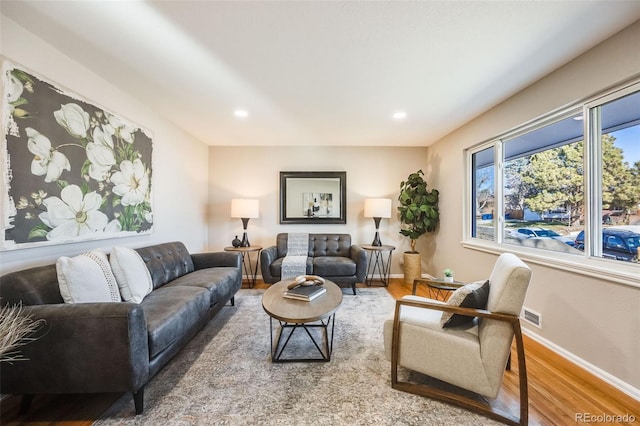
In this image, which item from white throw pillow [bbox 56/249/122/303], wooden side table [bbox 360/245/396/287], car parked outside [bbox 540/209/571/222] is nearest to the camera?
white throw pillow [bbox 56/249/122/303]

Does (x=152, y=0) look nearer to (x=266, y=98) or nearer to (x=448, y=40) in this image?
(x=266, y=98)

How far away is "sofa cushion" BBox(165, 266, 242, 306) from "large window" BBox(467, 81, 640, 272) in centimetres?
315

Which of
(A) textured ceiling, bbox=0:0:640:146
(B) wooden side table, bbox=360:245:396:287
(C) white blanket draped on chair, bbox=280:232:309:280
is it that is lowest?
(B) wooden side table, bbox=360:245:396:287

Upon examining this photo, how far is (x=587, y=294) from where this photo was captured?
1.71m

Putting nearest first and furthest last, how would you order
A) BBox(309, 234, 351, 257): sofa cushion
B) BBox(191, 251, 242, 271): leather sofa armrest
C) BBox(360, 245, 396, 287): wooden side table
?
BBox(191, 251, 242, 271): leather sofa armrest
BBox(309, 234, 351, 257): sofa cushion
BBox(360, 245, 396, 287): wooden side table

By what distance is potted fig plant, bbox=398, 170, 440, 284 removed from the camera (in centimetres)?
375

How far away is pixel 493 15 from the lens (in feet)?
4.62

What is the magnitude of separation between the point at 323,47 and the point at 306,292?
1.95 m

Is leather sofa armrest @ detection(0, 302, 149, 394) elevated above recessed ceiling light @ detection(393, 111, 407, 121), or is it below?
below

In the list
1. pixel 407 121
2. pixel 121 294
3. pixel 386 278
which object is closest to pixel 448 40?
pixel 407 121

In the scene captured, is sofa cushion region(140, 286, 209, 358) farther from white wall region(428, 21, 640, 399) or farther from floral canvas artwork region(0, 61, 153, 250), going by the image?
white wall region(428, 21, 640, 399)

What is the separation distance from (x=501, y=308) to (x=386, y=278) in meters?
2.82

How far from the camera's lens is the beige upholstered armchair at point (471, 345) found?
1.31 metres

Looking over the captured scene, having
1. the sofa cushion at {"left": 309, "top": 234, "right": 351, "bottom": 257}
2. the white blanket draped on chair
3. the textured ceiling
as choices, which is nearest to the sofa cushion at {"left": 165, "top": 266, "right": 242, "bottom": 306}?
the white blanket draped on chair
